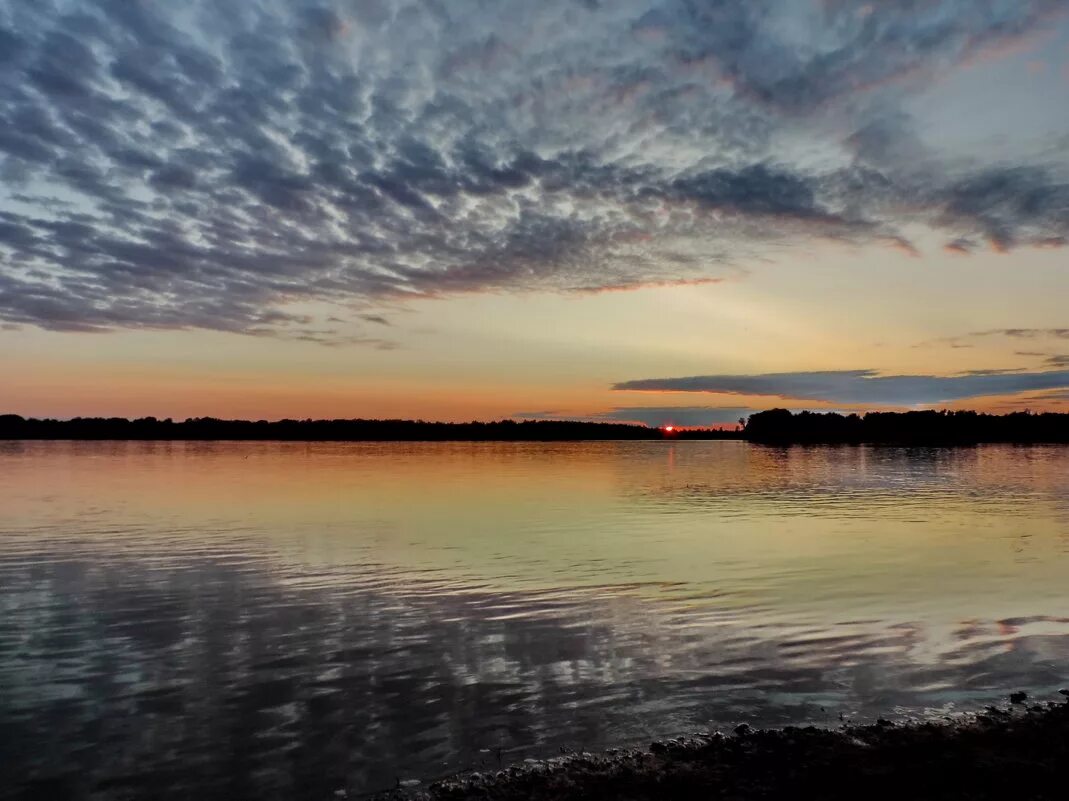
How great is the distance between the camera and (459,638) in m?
18.6

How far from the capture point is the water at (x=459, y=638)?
12016 millimetres

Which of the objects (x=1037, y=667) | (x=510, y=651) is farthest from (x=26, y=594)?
(x=1037, y=667)

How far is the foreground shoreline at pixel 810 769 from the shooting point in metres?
9.74

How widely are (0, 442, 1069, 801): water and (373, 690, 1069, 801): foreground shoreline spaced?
929mm

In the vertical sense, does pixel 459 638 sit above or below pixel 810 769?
below

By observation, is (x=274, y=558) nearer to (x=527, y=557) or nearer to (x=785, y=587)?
(x=527, y=557)

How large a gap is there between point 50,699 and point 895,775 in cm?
1472

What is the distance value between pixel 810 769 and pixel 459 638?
32.9ft

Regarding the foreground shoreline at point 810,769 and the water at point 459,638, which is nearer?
the foreground shoreline at point 810,769

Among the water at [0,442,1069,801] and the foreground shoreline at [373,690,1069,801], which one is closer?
the foreground shoreline at [373,690,1069,801]

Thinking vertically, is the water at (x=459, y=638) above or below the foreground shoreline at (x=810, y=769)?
below

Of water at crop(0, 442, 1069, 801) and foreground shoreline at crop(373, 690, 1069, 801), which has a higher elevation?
foreground shoreline at crop(373, 690, 1069, 801)

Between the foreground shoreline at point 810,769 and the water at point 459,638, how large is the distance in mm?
929

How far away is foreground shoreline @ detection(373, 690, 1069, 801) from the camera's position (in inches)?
384
